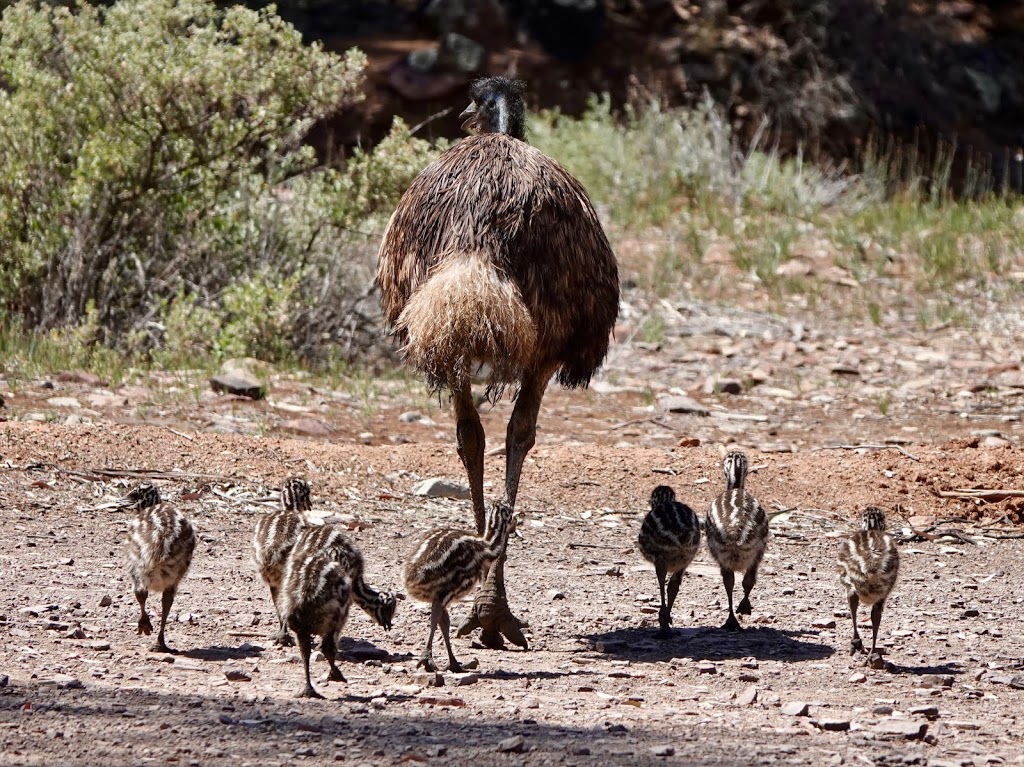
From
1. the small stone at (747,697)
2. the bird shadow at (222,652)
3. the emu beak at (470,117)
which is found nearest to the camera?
the small stone at (747,697)

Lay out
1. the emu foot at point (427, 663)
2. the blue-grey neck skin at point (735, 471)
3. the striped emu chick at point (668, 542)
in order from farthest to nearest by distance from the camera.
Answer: the blue-grey neck skin at point (735, 471)
the striped emu chick at point (668, 542)
the emu foot at point (427, 663)

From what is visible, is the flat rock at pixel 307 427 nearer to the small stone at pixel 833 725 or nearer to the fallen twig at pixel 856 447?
the fallen twig at pixel 856 447

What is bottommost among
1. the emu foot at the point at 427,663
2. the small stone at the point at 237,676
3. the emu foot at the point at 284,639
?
the small stone at the point at 237,676

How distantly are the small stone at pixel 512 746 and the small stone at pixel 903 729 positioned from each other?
1.35 m

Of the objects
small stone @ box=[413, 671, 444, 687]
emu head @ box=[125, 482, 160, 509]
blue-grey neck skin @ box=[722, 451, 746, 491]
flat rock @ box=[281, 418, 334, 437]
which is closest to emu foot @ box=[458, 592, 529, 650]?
small stone @ box=[413, 671, 444, 687]

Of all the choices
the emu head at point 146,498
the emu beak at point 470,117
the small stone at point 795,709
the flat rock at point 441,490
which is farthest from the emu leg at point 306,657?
the flat rock at point 441,490

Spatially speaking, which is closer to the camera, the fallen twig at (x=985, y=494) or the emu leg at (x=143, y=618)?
the emu leg at (x=143, y=618)

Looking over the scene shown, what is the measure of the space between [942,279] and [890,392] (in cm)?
366

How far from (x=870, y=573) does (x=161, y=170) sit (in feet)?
29.2

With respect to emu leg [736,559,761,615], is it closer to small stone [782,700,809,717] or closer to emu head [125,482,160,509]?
small stone [782,700,809,717]

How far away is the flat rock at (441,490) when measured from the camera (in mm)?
9852

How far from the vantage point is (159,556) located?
6293mm

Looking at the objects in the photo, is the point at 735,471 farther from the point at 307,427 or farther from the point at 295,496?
the point at 307,427

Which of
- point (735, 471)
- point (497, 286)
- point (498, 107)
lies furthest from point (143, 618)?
point (498, 107)
